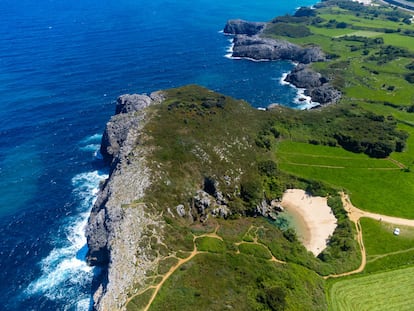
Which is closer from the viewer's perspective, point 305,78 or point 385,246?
point 385,246

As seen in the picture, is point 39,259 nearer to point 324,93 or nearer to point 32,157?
point 32,157

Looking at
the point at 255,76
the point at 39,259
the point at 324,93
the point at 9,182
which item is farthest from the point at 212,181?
the point at 255,76

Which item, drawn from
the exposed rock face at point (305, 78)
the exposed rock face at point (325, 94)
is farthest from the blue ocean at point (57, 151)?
the exposed rock face at point (325, 94)

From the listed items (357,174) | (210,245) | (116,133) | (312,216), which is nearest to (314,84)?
(357,174)

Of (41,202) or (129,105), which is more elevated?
(129,105)

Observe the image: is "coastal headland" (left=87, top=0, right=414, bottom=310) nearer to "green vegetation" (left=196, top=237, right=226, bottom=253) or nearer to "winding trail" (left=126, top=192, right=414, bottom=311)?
"green vegetation" (left=196, top=237, right=226, bottom=253)

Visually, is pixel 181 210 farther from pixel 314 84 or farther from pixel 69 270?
pixel 314 84

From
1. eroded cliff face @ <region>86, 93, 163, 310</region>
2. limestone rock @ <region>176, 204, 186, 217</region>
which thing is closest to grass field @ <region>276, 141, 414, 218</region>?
limestone rock @ <region>176, 204, 186, 217</region>
